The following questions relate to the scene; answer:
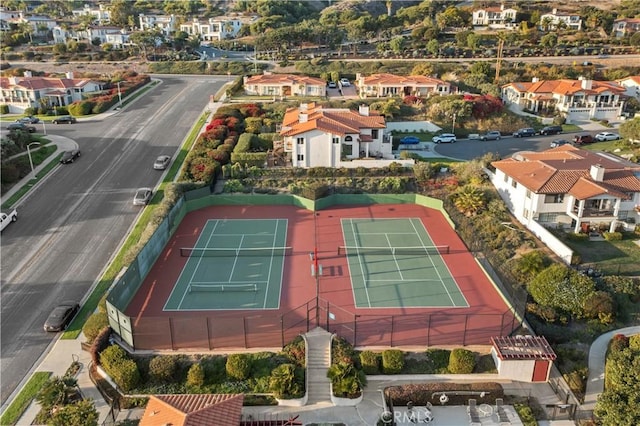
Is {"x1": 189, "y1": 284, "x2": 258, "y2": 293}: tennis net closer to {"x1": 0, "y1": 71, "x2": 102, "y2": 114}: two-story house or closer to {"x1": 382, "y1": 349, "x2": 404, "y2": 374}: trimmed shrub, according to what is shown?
{"x1": 382, "y1": 349, "x2": 404, "y2": 374}: trimmed shrub

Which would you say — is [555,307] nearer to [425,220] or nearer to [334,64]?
[425,220]

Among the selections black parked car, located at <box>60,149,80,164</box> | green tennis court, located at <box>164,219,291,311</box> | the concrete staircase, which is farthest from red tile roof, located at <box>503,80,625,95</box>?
the concrete staircase

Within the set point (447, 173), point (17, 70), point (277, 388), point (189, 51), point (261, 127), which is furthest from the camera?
point (189, 51)

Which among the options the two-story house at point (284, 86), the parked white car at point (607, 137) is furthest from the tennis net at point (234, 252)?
the two-story house at point (284, 86)

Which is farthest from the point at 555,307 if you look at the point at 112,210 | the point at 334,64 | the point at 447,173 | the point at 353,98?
the point at 334,64

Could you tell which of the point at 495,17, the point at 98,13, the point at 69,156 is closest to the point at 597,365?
the point at 69,156

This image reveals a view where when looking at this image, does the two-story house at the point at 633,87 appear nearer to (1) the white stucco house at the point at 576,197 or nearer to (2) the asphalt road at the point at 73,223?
(1) the white stucco house at the point at 576,197

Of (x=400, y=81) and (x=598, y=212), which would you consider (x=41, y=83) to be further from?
(x=598, y=212)
